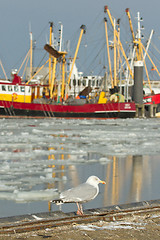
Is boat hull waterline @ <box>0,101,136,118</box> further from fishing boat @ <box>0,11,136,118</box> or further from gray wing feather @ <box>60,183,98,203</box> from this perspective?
gray wing feather @ <box>60,183,98,203</box>

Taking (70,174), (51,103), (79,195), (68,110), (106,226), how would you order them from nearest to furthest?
(106,226), (79,195), (70,174), (51,103), (68,110)

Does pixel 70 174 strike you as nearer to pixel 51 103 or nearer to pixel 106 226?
pixel 106 226

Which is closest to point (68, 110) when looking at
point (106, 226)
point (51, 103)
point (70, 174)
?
point (51, 103)

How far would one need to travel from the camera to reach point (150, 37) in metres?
78.7

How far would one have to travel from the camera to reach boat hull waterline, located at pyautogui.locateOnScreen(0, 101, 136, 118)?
5556 centimetres

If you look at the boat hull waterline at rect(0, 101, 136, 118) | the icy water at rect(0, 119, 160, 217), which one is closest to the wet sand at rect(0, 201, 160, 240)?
the icy water at rect(0, 119, 160, 217)

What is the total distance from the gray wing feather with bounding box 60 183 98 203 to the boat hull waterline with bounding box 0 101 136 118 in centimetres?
4810

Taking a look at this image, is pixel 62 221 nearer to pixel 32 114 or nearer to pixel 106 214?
pixel 106 214

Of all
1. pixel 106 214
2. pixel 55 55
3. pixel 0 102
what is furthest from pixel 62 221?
pixel 55 55

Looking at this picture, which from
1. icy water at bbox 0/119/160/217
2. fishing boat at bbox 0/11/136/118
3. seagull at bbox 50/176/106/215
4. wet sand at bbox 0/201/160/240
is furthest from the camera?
fishing boat at bbox 0/11/136/118

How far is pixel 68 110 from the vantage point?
193 ft

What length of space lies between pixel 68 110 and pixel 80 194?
5170 centimetres

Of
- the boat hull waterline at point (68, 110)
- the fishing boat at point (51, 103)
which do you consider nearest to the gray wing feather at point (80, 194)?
the fishing boat at point (51, 103)

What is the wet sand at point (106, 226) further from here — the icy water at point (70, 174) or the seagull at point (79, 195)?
the icy water at point (70, 174)
